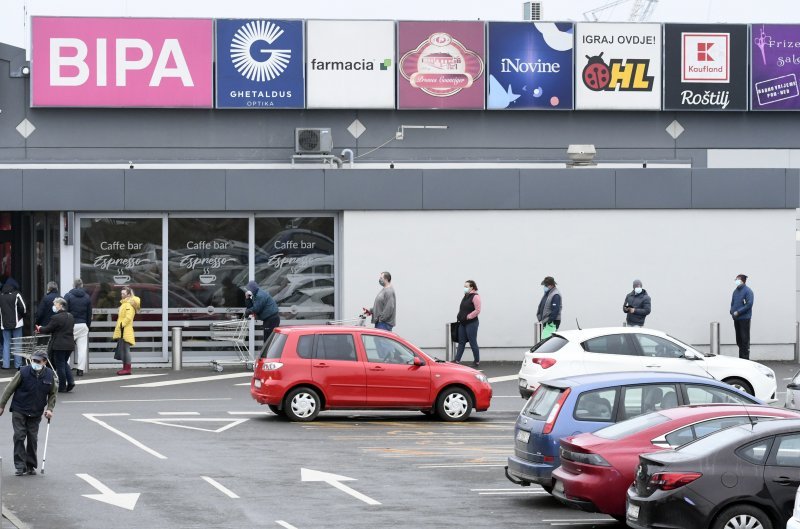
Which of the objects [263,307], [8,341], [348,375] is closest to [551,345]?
[348,375]

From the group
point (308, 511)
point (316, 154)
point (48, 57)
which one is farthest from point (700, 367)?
point (48, 57)

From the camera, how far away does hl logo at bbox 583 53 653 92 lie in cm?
3381

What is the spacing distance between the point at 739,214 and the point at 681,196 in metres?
1.45

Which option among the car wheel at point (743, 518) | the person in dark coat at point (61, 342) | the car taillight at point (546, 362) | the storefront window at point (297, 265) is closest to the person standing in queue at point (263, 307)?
the storefront window at point (297, 265)

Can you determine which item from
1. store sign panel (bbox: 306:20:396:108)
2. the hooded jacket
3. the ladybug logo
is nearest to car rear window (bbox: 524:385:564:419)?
the hooded jacket

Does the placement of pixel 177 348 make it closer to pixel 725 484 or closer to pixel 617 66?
pixel 617 66

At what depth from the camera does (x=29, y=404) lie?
16641 mm

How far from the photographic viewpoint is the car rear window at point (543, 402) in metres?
14.6

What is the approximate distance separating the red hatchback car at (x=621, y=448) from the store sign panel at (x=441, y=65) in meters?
20.7

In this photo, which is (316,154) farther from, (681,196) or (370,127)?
(681,196)

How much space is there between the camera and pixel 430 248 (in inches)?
1194

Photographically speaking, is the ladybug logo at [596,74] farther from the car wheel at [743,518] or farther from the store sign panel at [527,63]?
the car wheel at [743,518]

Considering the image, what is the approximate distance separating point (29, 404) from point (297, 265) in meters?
13.9

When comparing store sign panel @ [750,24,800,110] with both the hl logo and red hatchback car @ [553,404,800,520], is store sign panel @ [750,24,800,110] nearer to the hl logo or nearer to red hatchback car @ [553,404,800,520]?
the hl logo
